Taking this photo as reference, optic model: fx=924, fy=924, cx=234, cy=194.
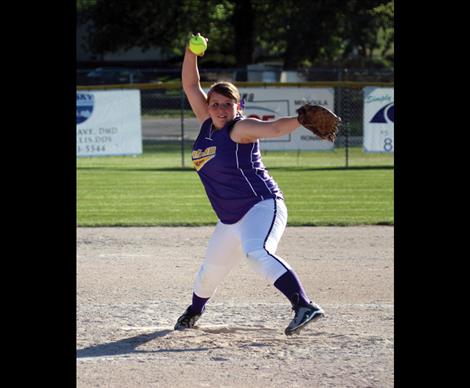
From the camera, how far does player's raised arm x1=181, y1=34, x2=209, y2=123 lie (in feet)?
22.0

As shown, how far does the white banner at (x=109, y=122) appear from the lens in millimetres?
21078

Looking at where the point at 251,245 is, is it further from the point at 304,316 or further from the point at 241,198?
the point at 304,316

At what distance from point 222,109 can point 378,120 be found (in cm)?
1534

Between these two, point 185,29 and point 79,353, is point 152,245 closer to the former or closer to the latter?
point 79,353

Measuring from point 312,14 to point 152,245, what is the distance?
Result: 31.7 meters

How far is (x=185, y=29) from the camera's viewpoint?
4162 centimetres

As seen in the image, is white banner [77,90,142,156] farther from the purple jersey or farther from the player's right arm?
the purple jersey

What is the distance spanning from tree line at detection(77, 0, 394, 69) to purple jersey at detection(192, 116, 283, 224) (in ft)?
113

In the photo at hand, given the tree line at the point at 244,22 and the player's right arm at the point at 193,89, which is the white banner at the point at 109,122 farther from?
the tree line at the point at 244,22

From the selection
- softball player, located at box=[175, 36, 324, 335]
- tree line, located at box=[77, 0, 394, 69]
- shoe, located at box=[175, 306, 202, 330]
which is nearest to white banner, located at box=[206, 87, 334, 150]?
shoe, located at box=[175, 306, 202, 330]

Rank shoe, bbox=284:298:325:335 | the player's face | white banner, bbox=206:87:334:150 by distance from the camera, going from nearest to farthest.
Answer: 1. shoe, bbox=284:298:325:335
2. the player's face
3. white banner, bbox=206:87:334:150
